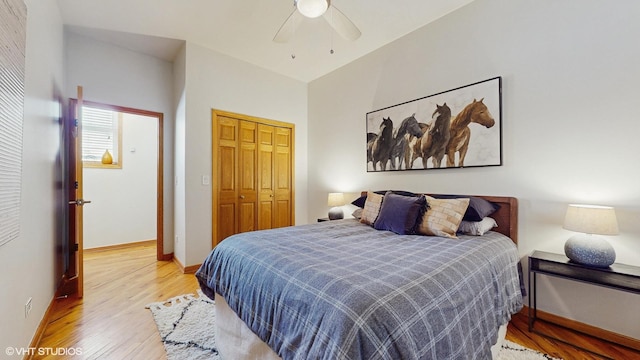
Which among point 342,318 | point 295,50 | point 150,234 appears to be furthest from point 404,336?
point 150,234

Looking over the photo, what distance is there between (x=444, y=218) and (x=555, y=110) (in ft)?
3.92

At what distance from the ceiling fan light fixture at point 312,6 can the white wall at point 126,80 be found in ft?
9.16

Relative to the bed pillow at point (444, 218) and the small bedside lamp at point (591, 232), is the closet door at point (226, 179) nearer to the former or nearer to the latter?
the bed pillow at point (444, 218)

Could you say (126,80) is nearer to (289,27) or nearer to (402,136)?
(289,27)

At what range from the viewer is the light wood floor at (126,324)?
1.73 m

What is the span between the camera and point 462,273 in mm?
1291

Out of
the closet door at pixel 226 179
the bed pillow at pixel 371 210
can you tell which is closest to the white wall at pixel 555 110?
the bed pillow at pixel 371 210

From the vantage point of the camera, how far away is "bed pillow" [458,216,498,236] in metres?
2.06

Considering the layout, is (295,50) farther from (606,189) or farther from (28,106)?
(606,189)

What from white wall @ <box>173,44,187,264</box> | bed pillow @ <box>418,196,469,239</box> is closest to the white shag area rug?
bed pillow @ <box>418,196,469,239</box>

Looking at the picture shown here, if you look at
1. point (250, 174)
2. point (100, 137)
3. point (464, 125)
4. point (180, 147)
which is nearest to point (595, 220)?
point (464, 125)

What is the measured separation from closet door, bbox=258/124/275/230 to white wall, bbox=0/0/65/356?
2162 mm

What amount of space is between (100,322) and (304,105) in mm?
3708

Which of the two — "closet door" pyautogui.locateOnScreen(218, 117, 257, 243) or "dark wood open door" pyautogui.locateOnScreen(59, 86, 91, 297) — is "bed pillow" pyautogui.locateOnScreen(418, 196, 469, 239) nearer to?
"closet door" pyautogui.locateOnScreen(218, 117, 257, 243)
